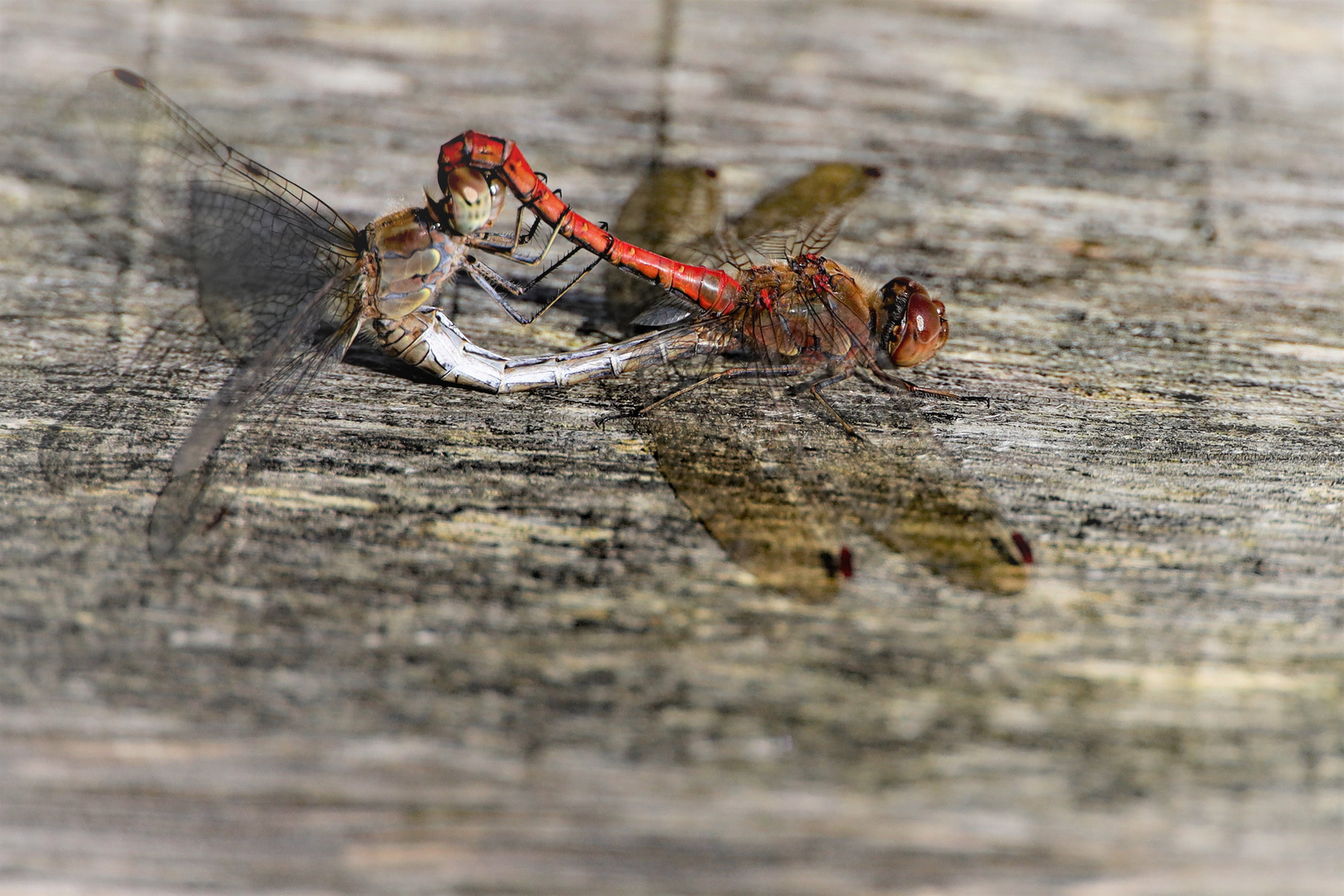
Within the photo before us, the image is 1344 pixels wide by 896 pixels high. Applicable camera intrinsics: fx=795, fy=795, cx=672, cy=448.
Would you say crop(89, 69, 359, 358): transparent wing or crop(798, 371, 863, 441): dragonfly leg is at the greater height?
crop(89, 69, 359, 358): transparent wing

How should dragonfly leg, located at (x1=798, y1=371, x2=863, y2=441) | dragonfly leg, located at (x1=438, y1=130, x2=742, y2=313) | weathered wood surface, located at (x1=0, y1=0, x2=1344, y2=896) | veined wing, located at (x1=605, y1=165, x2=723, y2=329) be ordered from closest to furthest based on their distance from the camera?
weathered wood surface, located at (x1=0, y1=0, x2=1344, y2=896)
dragonfly leg, located at (x1=798, y1=371, x2=863, y2=441)
dragonfly leg, located at (x1=438, y1=130, x2=742, y2=313)
veined wing, located at (x1=605, y1=165, x2=723, y2=329)

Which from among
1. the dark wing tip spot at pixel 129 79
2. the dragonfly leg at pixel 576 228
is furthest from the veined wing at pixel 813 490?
the dark wing tip spot at pixel 129 79

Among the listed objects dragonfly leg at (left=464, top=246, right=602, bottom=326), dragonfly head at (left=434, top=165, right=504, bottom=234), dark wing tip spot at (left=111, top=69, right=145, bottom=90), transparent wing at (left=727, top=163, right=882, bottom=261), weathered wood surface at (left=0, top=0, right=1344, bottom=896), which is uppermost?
transparent wing at (left=727, top=163, right=882, bottom=261)

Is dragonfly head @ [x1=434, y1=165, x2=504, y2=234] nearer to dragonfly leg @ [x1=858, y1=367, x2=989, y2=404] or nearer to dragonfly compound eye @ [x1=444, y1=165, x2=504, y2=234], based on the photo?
dragonfly compound eye @ [x1=444, y1=165, x2=504, y2=234]

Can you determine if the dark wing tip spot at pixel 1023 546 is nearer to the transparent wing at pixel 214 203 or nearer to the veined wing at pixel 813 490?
the veined wing at pixel 813 490

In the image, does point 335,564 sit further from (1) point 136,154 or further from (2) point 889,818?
(1) point 136,154

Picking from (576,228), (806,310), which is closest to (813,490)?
(806,310)

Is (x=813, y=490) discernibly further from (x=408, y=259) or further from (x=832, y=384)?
(x=408, y=259)

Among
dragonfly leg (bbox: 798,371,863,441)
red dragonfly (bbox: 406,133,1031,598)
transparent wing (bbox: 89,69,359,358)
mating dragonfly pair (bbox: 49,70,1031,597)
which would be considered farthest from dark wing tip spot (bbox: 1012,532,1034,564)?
transparent wing (bbox: 89,69,359,358)
